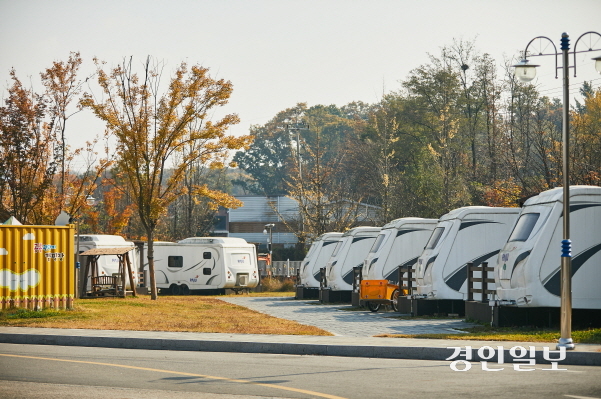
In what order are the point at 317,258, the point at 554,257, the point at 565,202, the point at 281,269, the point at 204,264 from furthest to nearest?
1. the point at 281,269
2. the point at 204,264
3. the point at 317,258
4. the point at 554,257
5. the point at 565,202

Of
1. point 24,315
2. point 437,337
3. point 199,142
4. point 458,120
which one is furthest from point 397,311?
point 458,120

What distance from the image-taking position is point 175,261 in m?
41.7

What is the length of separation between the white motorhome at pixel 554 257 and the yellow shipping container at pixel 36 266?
12.3 metres

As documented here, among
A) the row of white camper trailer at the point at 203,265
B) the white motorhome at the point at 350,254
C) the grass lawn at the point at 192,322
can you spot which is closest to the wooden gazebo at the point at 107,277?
the row of white camper trailer at the point at 203,265

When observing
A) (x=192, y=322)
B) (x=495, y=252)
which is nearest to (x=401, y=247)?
(x=495, y=252)

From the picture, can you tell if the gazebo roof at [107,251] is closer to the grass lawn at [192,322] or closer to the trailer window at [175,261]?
the grass lawn at [192,322]

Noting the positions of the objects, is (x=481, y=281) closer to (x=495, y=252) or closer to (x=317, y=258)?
(x=495, y=252)

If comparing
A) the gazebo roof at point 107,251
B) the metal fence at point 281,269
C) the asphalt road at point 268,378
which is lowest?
the metal fence at point 281,269

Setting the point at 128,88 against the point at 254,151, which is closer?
the point at 128,88

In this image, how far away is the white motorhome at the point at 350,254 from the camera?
29672mm

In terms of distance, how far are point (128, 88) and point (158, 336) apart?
17.1 metres

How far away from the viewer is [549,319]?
1730cm

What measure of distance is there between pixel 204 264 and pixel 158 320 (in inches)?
777

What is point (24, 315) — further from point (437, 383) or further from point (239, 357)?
point (437, 383)
